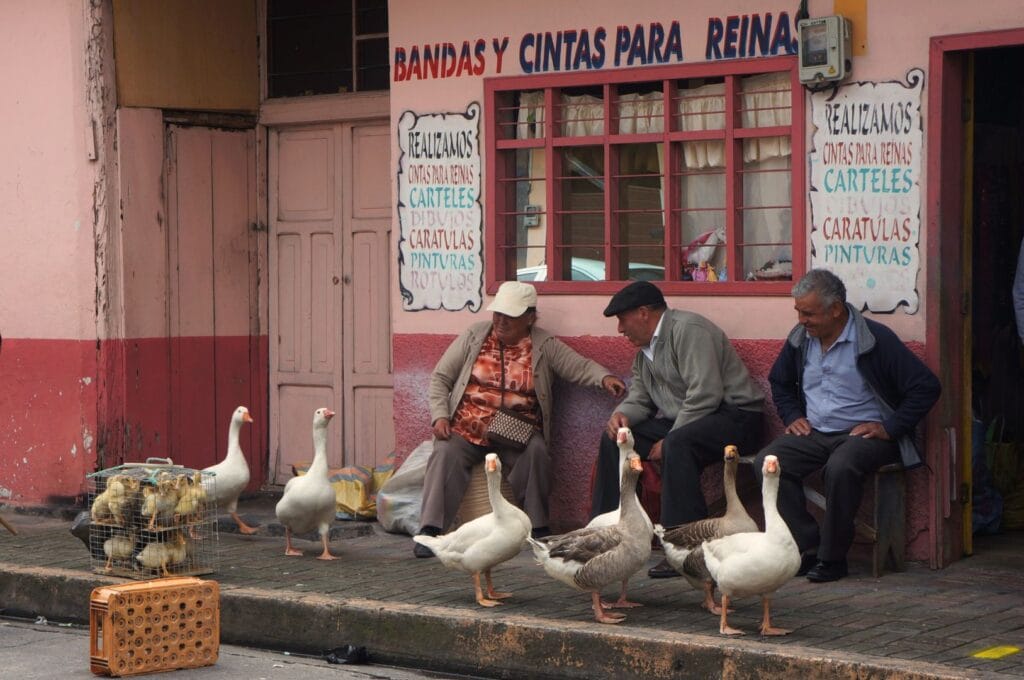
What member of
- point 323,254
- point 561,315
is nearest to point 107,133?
point 323,254

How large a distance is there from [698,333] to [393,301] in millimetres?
2337

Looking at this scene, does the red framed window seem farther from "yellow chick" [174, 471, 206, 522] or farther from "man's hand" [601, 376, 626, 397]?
"yellow chick" [174, 471, 206, 522]

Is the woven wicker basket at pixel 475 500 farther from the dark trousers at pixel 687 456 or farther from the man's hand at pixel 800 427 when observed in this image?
the man's hand at pixel 800 427

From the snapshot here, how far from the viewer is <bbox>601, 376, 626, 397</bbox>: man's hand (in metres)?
9.38

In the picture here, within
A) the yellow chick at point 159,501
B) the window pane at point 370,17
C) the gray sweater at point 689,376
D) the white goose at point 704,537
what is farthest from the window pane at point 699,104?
the yellow chick at point 159,501

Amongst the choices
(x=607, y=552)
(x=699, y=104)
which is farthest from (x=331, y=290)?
(x=607, y=552)

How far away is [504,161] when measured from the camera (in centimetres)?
1008

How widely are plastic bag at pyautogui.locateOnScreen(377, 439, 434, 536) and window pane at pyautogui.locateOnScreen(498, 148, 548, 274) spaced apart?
4.21 ft

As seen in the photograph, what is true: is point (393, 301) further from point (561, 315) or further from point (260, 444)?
point (260, 444)

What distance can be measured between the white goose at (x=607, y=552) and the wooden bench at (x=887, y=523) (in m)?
1.44

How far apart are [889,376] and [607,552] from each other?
1883mm

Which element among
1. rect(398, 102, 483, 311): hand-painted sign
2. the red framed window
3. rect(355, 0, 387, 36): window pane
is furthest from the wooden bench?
rect(355, 0, 387, 36): window pane

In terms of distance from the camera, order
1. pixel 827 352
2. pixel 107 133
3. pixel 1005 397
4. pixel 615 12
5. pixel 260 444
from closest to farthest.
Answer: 1. pixel 827 352
2. pixel 615 12
3. pixel 1005 397
4. pixel 107 133
5. pixel 260 444

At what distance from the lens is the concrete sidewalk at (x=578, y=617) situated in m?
6.87
